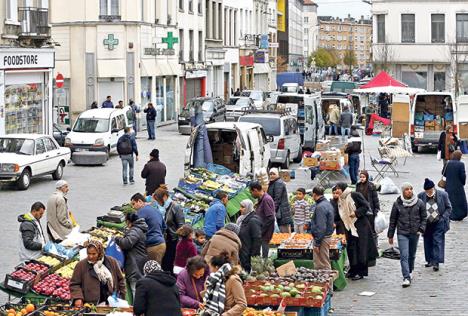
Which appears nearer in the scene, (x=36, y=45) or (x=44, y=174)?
(x=44, y=174)

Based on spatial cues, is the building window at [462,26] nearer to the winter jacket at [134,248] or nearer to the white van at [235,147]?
the white van at [235,147]

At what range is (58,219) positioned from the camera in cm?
1753

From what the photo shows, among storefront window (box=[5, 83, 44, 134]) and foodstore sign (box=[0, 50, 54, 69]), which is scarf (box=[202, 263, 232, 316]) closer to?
foodstore sign (box=[0, 50, 54, 69])

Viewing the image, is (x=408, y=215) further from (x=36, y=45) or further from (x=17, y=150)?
(x=36, y=45)

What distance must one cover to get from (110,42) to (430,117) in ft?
54.2

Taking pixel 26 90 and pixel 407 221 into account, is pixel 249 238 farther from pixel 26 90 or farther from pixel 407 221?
pixel 26 90

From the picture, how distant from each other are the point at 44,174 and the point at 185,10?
3370cm

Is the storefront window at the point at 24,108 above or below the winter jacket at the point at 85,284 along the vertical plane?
above

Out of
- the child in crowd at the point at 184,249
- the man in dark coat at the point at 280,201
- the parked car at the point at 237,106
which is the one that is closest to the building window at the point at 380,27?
the parked car at the point at 237,106

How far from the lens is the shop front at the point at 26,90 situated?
35.2 meters

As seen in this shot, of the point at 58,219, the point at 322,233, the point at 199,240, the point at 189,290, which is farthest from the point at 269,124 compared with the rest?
the point at 189,290

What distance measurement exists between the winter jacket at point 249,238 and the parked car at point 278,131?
16.5 m

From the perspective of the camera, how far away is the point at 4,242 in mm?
20406

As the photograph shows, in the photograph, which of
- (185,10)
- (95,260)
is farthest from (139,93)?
(95,260)
